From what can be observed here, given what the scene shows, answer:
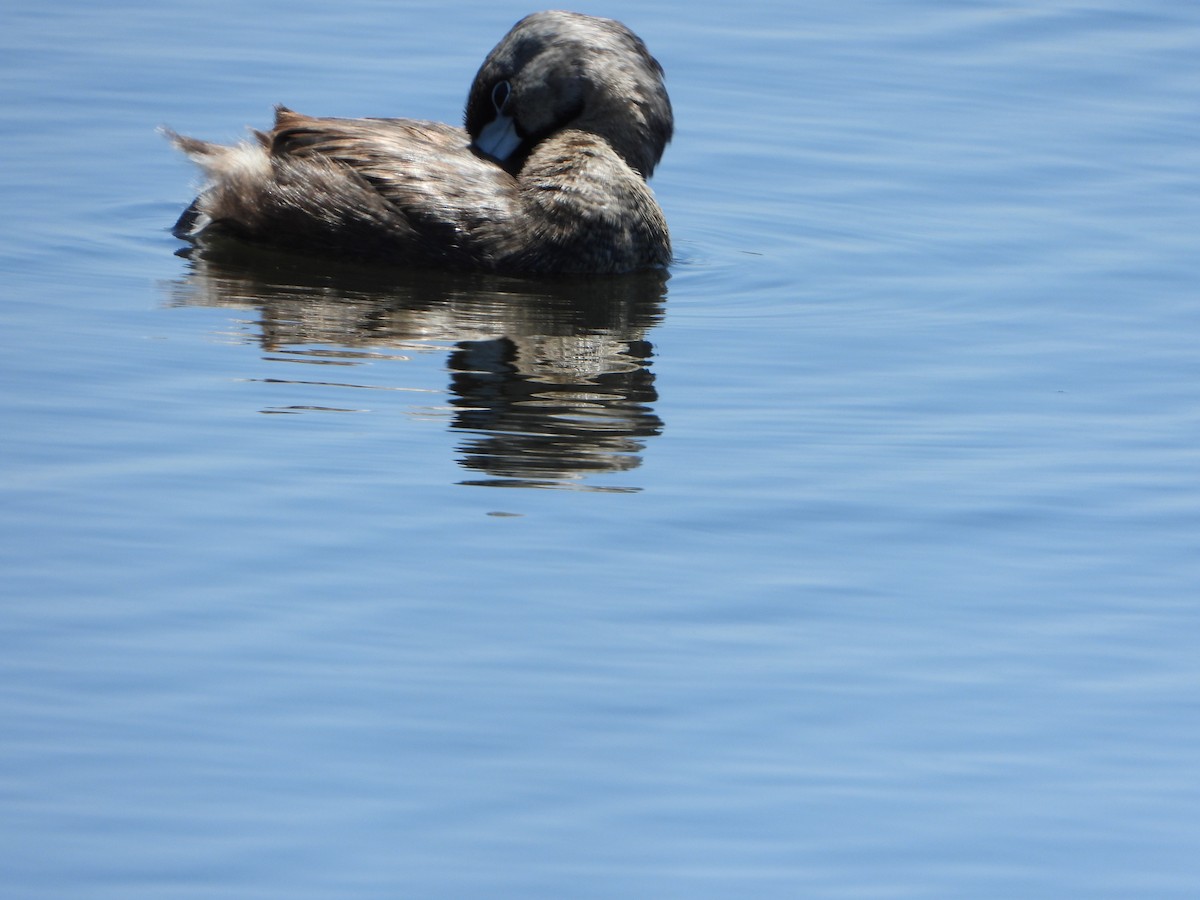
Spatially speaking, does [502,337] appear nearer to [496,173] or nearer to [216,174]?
[496,173]

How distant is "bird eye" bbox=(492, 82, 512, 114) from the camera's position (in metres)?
11.3

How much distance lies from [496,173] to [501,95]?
1.62ft

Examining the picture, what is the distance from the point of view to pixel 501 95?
37.2 feet

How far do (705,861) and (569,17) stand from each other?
6.63 meters

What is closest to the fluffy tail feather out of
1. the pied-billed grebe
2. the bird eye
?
the pied-billed grebe

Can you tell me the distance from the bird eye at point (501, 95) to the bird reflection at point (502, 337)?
0.98 metres

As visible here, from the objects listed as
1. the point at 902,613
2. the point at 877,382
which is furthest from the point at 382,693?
the point at 877,382

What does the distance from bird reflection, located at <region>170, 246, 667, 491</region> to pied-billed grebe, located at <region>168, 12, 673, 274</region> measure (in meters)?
0.13

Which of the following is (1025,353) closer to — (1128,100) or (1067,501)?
(1067,501)

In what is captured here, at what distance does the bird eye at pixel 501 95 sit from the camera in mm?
11312

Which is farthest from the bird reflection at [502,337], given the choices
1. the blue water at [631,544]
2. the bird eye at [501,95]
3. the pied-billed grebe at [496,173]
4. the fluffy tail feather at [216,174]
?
the bird eye at [501,95]

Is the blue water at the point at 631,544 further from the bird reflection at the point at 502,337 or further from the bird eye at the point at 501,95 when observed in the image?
the bird eye at the point at 501,95

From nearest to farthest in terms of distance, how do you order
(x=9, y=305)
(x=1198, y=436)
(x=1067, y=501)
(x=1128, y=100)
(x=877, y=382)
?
(x=1067, y=501)
(x=1198, y=436)
(x=877, y=382)
(x=9, y=305)
(x=1128, y=100)

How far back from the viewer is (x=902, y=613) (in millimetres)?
6910
